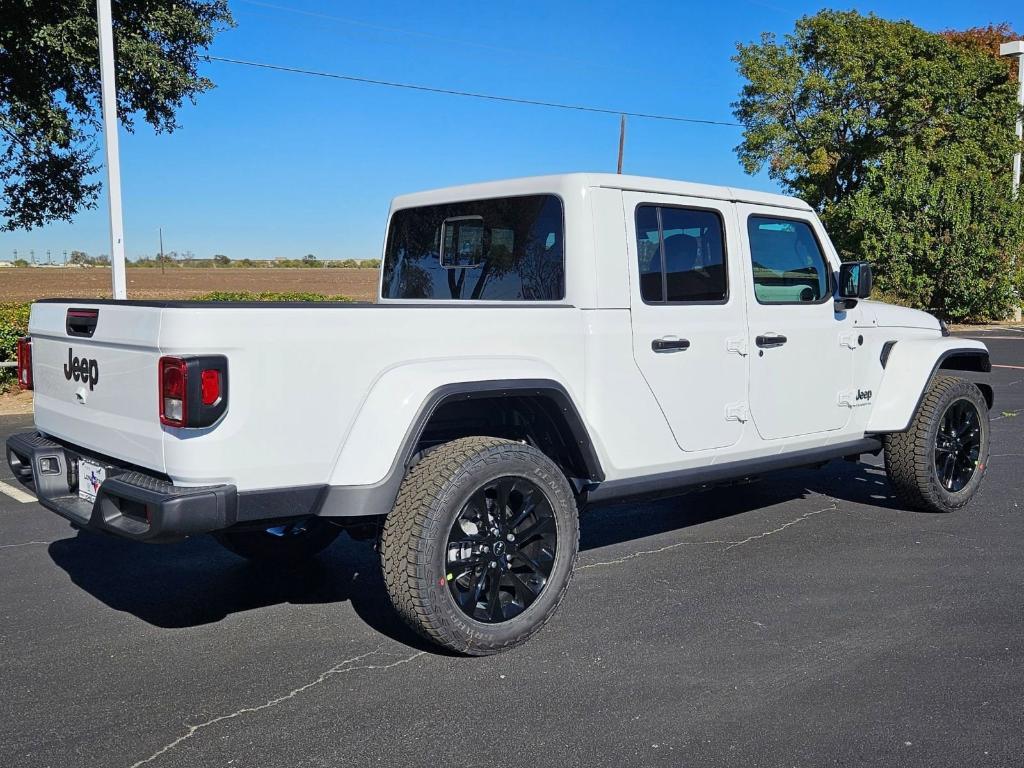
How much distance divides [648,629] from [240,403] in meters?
2.01

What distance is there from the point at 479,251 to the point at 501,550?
166 cm

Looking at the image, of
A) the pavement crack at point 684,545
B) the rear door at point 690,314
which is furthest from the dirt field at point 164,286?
the rear door at point 690,314

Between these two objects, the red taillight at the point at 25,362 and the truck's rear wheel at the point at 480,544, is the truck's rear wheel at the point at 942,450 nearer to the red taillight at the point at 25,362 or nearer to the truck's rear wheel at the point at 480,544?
the truck's rear wheel at the point at 480,544

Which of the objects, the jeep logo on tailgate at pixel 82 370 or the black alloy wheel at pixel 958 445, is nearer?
the jeep logo on tailgate at pixel 82 370

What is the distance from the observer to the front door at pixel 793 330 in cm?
495

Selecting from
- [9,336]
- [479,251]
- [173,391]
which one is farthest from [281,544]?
[9,336]

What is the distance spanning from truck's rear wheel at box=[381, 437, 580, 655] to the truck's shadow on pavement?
1.27ft

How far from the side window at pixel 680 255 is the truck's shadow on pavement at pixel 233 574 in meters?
1.66

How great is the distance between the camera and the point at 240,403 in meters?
3.25

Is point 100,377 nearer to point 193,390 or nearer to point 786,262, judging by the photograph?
point 193,390

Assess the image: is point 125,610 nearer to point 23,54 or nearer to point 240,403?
point 240,403

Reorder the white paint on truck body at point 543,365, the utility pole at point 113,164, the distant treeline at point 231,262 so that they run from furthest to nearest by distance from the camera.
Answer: the distant treeline at point 231,262, the utility pole at point 113,164, the white paint on truck body at point 543,365

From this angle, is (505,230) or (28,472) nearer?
(28,472)

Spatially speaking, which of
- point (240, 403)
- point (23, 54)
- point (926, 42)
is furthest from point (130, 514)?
point (926, 42)
